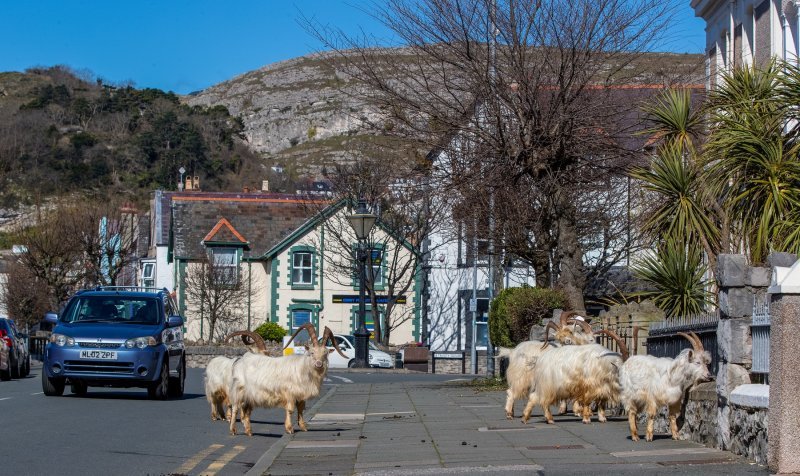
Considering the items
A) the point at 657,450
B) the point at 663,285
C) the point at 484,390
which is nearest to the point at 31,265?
the point at 484,390

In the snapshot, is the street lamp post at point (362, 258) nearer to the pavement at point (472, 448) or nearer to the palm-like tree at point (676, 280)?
the pavement at point (472, 448)

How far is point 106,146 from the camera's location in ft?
481

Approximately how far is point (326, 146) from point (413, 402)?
149 m

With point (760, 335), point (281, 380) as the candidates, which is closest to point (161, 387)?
point (281, 380)

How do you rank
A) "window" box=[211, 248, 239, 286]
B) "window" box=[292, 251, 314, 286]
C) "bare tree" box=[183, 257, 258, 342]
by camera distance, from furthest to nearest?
"window" box=[292, 251, 314, 286], "window" box=[211, 248, 239, 286], "bare tree" box=[183, 257, 258, 342]

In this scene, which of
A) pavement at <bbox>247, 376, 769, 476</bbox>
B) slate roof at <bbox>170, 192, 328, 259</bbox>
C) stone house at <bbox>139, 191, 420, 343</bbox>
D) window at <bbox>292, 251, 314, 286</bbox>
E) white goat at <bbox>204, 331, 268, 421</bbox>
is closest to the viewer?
pavement at <bbox>247, 376, 769, 476</bbox>

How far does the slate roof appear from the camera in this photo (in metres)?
62.7

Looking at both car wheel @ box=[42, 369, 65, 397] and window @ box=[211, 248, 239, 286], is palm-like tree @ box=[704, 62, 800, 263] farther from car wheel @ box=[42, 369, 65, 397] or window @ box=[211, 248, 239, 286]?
window @ box=[211, 248, 239, 286]

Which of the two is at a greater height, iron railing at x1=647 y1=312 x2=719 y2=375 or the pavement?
iron railing at x1=647 y1=312 x2=719 y2=375

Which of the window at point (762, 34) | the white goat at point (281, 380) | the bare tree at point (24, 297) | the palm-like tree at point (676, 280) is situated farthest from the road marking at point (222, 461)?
the bare tree at point (24, 297)

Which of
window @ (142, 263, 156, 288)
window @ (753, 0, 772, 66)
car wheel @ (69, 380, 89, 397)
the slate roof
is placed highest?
window @ (753, 0, 772, 66)

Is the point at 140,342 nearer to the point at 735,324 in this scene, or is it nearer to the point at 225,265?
the point at 735,324

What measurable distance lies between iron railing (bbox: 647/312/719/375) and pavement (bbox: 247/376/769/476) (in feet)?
3.22

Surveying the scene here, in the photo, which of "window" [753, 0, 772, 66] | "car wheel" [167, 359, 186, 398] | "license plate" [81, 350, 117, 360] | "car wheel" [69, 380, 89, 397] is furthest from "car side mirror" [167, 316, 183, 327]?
"window" [753, 0, 772, 66]
